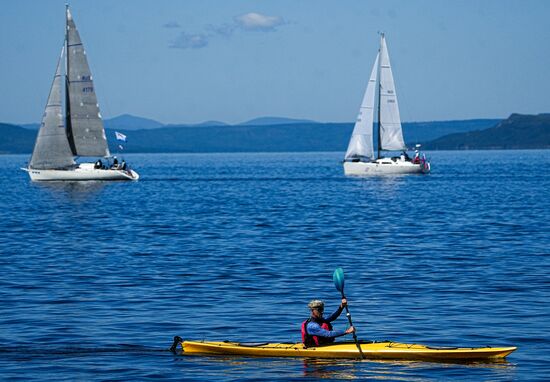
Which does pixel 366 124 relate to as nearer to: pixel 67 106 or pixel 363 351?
pixel 67 106

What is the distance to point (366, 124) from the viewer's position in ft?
374

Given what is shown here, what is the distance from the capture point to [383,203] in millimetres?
76188

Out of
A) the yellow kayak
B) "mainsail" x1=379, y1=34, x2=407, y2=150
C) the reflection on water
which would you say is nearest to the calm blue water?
the yellow kayak

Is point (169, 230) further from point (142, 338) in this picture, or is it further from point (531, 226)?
point (142, 338)

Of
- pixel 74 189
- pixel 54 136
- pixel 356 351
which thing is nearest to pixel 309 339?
pixel 356 351

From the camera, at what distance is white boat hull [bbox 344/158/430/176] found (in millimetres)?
113250

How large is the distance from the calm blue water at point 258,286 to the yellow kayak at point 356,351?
19 centimetres

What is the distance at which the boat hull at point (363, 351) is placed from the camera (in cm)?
2128

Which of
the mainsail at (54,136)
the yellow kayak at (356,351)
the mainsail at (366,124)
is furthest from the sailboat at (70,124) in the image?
the yellow kayak at (356,351)

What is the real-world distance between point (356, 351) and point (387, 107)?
93859 mm

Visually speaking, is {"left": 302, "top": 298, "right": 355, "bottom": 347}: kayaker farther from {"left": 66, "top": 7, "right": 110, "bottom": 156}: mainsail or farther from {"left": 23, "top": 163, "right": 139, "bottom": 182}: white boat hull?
{"left": 66, "top": 7, "right": 110, "bottom": 156}: mainsail

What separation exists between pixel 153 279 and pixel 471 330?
1238cm

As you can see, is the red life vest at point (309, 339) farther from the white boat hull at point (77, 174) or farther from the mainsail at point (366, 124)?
the mainsail at point (366, 124)

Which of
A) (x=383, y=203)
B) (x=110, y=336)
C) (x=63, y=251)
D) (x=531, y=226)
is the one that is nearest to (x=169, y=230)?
(x=63, y=251)
